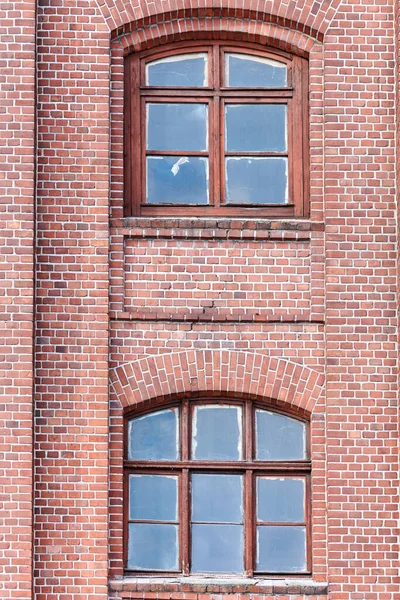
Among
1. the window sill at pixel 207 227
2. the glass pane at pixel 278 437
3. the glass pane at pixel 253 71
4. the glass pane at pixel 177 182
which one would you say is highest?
the glass pane at pixel 253 71

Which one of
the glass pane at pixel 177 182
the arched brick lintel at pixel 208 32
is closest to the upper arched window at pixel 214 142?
the glass pane at pixel 177 182

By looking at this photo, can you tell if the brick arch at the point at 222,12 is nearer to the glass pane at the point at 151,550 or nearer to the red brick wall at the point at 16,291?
the red brick wall at the point at 16,291

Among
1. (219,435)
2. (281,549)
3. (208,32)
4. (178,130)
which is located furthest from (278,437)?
(208,32)

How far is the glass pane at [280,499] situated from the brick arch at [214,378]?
747 mm

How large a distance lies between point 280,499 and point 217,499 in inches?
23.7

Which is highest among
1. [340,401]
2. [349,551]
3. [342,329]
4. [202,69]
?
[202,69]

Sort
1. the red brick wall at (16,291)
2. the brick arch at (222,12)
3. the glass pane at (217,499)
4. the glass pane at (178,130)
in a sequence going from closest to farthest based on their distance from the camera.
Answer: the red brick wall at (16,291) < the glass pane at (217,499) < the brick arch at (222,12) < the glass pane at (178,130)

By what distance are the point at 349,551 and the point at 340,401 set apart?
54.3 inches

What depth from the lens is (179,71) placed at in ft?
34.3

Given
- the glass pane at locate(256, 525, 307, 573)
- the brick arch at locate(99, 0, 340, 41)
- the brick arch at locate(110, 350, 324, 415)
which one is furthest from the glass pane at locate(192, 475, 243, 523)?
the brick arch at locate(99, 0, 340, 41)

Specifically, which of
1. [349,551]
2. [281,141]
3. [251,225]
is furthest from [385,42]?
[349,551]

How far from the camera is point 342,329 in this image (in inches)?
388

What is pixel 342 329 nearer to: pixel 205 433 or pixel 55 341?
pixel 205 433

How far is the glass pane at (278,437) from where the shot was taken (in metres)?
9.95
